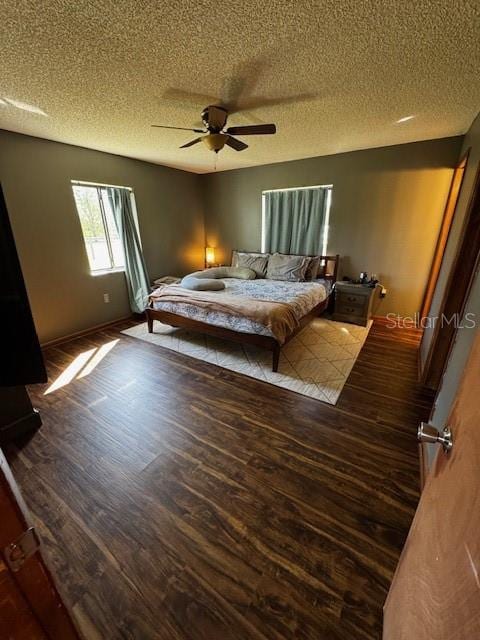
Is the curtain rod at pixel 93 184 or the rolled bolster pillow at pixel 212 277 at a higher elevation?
the curtain rod at pixel 93 184

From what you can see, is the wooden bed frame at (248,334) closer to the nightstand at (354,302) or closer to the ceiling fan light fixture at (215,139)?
the nightstand at (354,302)

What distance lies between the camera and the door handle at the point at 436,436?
72 cm

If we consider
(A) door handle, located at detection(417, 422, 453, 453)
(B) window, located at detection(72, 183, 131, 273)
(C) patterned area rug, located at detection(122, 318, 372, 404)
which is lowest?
(C) patterned area rug, located at detection(122, 318, 372, 404)

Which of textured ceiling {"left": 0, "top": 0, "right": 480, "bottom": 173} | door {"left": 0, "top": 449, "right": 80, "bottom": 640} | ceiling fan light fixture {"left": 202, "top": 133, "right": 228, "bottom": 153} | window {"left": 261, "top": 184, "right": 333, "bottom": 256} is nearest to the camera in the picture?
door {"left": 0, "top": 449, "right": 80, "bottom": 640}

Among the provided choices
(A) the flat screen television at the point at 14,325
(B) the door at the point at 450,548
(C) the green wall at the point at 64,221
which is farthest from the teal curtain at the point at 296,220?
(A) the flat screen television at the point at 14,325

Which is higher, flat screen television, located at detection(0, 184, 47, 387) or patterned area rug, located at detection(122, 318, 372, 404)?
flat screen television, located at detection(0, 184, 47, 387)

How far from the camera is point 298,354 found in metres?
3.05

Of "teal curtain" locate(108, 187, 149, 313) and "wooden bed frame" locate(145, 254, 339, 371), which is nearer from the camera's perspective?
"wooden bed frame" locate(145, 254, 339, 371)

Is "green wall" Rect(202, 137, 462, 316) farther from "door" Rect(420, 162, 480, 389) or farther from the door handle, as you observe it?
the door handle

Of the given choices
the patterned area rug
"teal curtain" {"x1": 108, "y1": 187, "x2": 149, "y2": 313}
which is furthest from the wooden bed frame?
"teal curtain" {"x1": 108, "y1": 187, "x2": 149, "y2": 313}

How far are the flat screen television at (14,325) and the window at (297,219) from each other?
13.0 ft

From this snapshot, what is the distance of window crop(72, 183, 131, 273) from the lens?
353 centimetres

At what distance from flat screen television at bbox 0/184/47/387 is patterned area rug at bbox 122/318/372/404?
176 cm

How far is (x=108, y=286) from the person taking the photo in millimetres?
3912
